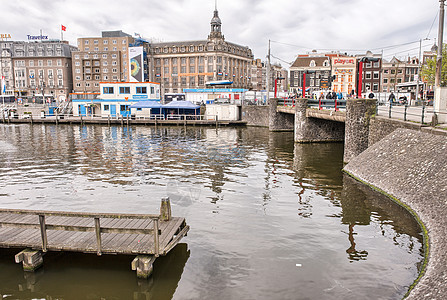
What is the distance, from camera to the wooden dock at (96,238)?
9.95 meters

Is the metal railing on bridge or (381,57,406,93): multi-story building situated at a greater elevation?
(381,57,406,93): multi-story building

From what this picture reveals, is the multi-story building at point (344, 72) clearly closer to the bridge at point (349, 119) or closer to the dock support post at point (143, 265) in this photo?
the bridge at point (349, 119)

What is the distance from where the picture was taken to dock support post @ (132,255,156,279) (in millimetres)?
9781

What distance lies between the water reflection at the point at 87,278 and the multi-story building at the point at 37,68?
4757 inches

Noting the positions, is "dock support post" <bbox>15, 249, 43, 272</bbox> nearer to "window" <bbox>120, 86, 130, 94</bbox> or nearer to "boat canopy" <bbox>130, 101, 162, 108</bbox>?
"boat canopy" <bbox>130, 101, 162, 108</bbox>

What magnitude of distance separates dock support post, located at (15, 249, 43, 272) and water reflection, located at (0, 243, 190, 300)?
0.17m

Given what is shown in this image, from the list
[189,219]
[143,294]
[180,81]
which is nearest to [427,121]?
[189,219]

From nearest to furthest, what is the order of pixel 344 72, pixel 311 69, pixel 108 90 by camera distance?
pixel 108 90 < pixel 344 72 < pixel 311 69

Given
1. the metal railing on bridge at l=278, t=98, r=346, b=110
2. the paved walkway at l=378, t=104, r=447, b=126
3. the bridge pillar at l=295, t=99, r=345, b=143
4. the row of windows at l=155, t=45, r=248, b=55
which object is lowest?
the bridge pillar at l=295, t=99, r=345, b=143

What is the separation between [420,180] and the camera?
14781 millimetres

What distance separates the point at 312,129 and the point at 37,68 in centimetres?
11438

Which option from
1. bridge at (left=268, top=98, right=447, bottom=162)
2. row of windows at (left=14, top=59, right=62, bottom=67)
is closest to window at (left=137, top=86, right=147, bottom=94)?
bridge at (left=268, top=98, right=447, bottom=162)

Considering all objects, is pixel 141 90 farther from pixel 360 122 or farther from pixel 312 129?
pixel 360 122

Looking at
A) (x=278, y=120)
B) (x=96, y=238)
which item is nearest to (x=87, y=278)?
(x=96, y=238)
